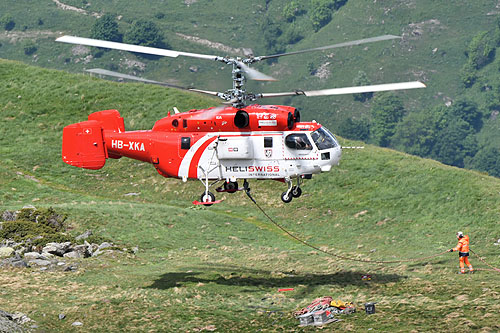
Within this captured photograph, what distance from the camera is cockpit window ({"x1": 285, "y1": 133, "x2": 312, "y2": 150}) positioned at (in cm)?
3256

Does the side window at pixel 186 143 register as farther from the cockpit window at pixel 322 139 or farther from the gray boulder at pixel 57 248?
the gray boulder at pixel 57 248

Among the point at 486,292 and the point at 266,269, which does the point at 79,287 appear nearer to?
the point at 266,269

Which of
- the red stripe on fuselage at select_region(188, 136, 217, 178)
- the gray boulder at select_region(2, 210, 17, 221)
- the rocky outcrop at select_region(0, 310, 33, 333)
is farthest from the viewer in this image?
the gray boulder at select_region(2, 210, 17, 221)

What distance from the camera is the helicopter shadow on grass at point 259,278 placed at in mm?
34438

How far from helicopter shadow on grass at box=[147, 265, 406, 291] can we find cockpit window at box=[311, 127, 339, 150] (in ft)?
21.2

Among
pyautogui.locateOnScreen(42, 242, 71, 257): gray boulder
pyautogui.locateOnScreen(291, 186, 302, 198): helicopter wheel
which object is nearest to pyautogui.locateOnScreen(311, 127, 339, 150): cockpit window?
pyautogui.locateOnScreen(291, 186, 302, 198): helicopter wheel

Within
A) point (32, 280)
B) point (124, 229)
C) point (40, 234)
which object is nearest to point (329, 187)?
point (124, 229)

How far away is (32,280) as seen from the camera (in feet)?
112

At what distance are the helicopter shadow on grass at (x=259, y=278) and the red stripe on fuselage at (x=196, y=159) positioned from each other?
507cm

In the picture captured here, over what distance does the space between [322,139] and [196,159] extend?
5693 millimetres

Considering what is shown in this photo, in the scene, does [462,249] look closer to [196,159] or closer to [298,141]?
[298,141]

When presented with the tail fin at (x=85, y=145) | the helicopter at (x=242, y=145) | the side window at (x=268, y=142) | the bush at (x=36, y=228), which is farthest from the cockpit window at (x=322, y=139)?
the bush at (x=36, y=228)

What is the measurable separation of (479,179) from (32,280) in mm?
31016

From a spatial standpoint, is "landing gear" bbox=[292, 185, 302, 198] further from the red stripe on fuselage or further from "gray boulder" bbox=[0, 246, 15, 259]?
"gray boulder" bbox=[0, 246, 15, 259]
